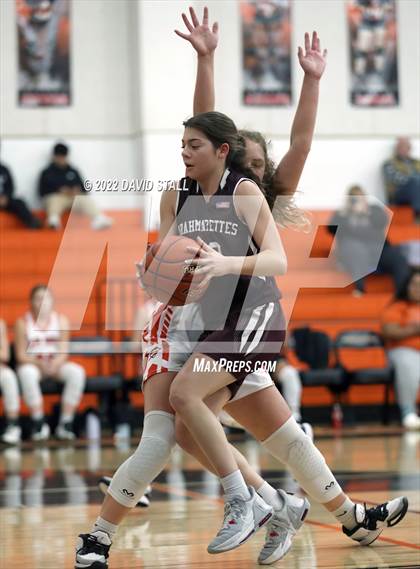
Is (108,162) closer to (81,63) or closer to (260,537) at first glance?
(81,63)

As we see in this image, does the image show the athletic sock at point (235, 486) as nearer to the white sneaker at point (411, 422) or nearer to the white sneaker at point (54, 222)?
the white sneaker at point (411, 422)

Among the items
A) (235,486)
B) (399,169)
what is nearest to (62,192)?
(399,169)

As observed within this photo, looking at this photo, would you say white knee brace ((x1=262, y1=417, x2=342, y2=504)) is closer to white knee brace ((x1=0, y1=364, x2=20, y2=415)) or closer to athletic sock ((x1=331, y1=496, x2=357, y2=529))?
athletic sock ((x1=331, y1=496, x2=357, y2=529))

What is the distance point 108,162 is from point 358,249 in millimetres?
3852

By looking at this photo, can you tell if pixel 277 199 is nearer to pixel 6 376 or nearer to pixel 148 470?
pixel 148 470

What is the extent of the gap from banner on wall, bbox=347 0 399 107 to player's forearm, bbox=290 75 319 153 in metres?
11.7

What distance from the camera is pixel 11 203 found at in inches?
542

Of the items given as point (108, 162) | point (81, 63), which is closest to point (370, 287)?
point (108, 162)

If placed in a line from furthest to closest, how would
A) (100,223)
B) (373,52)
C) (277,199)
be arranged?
1. (373,52)
2. (100,223)
3. (277,199)

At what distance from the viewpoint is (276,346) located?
12.0 ft

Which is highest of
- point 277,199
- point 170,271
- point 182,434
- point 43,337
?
point 277,199

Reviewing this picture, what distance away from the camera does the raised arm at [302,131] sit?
154 inches

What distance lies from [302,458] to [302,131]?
1.12 metres

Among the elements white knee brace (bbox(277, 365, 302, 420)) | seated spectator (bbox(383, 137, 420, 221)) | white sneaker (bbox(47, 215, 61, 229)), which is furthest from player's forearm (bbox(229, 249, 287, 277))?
seated spectator (bbox(383, 137, 420, 221))
